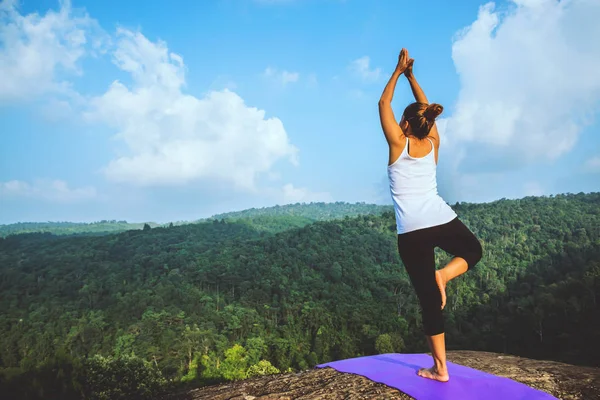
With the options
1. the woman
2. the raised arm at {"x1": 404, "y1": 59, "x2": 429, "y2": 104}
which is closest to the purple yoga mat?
the woman

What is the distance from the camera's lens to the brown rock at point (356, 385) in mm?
2686

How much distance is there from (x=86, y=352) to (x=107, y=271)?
4399 centimetres

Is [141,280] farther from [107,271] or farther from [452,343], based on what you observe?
[452,343]

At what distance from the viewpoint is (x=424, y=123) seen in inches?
95.8

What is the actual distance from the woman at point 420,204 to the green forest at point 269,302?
77.4ft

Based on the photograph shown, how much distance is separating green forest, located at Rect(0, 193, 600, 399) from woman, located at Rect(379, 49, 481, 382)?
23.6 metres

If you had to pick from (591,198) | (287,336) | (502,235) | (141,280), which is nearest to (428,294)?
(287,336)

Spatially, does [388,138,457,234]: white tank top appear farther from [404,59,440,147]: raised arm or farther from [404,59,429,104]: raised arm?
[404,59,429,104]: raised arm

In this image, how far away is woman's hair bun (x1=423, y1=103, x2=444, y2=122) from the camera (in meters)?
2.46

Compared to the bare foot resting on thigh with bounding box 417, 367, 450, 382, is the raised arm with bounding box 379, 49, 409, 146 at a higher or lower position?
higher

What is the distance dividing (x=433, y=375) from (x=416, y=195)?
1392mm

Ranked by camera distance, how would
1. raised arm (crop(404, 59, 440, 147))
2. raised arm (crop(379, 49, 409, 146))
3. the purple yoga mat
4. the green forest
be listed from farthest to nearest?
1. the green forest
2. raised arm (crop(404, 59, 440, 147))
3. the purple yoga mat
4. raised arm (crop(379, 49, 409, 146))

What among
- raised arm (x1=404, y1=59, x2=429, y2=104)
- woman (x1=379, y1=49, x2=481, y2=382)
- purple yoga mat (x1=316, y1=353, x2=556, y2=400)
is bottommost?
purple yoga mat (x1=316, y1=353, x2=556, y2=400)

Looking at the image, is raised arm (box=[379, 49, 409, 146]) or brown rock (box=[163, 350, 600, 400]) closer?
raised arm (box=[379, 49, 409, 146])
